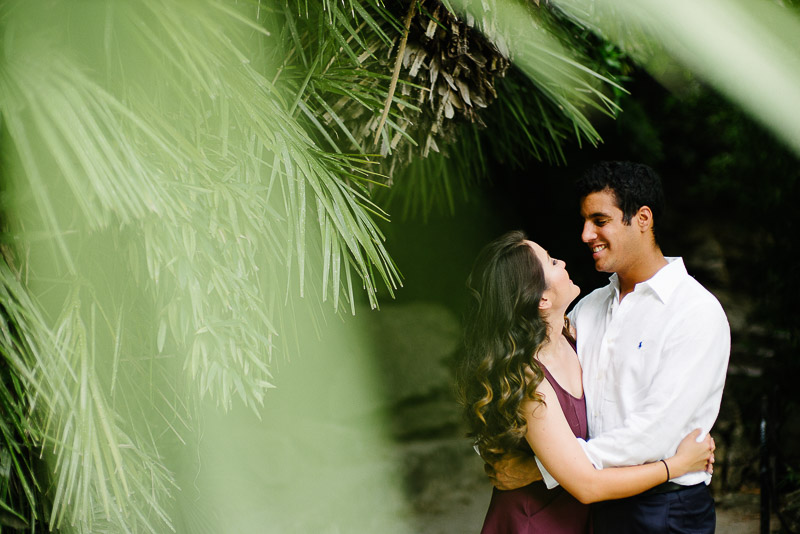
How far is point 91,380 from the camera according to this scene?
80cm

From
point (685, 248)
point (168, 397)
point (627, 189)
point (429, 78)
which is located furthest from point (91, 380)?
point (685, 248)

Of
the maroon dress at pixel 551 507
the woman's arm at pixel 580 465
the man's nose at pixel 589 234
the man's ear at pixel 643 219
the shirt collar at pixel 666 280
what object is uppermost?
the man's ear at pixel 643 219

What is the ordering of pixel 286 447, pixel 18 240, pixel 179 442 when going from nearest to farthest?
pixel 18 240 < pixel 179 442 < pixel 286 447

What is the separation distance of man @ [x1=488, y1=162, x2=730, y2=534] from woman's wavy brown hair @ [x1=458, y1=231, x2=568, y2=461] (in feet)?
0.34

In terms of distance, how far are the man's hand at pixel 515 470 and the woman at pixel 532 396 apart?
0.06ft

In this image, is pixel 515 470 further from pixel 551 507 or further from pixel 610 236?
pixel 610 236

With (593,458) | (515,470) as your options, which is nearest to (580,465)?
(593,458)

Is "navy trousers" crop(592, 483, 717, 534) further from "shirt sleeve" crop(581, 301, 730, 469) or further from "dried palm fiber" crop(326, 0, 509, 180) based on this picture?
"dried palm fiber" crop(326, 0, 509, 180)

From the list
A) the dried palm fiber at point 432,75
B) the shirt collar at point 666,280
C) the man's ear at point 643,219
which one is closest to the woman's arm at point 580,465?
the shirt collar at point 666,280

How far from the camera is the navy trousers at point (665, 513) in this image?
1.13m

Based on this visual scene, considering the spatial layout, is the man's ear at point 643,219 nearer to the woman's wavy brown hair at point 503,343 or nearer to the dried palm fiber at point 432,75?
the woman's wavy brown hair at point 503,343

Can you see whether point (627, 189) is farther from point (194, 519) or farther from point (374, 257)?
point (194, 519)

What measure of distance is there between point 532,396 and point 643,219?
40 cm

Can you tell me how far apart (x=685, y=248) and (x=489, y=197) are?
38.5 inches
